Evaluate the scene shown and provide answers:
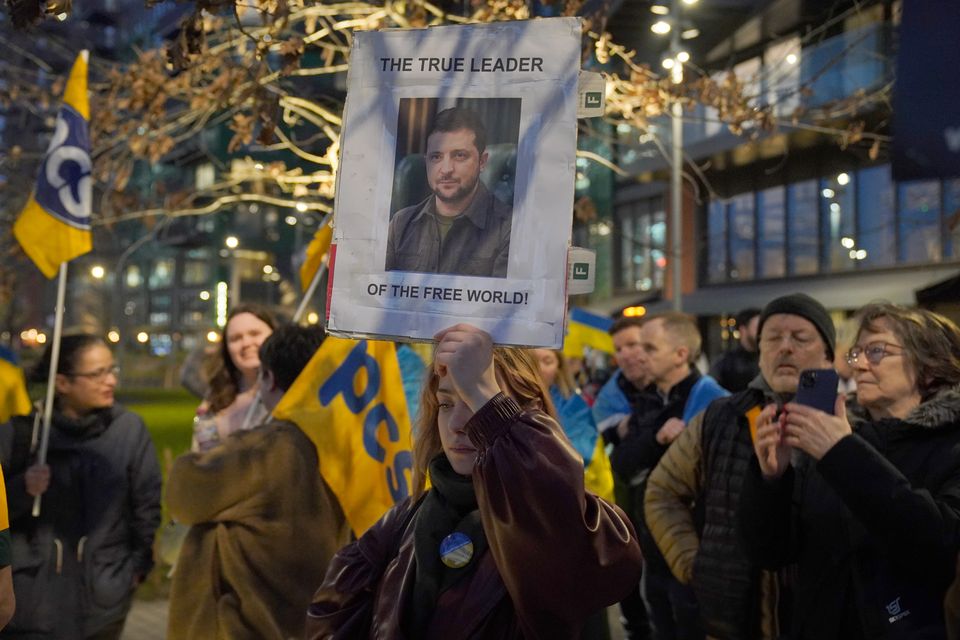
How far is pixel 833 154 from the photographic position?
70.5ft

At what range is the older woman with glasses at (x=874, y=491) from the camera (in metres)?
2.82

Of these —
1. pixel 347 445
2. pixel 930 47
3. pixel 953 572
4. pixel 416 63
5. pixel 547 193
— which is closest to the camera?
pixel 547 193

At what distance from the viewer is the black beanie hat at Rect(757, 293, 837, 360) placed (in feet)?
12.5

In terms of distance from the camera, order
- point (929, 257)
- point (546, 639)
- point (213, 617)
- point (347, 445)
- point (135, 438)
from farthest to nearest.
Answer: point (929, 257)
point (135, 438)
point (347, 445)
point (213, 617)
point (546, 639)

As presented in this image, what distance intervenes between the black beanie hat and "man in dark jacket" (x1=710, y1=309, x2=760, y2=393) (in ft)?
12.3

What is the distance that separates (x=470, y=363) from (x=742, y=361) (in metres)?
6.17

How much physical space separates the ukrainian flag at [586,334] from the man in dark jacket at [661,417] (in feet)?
8.80

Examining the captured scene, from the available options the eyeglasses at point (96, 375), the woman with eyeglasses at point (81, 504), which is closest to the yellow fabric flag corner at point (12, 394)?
the woman with eyeglasses at point (81, 504)

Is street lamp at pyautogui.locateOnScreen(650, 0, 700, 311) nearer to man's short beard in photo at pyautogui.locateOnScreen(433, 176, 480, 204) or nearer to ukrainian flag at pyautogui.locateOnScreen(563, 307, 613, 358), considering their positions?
ukrainian flag at pyautogui.locateOnScreen(563, 307, 613, 358)

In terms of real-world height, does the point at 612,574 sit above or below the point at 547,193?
below

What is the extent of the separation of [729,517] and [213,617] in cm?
200

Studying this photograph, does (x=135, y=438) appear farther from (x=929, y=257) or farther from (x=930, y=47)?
(x=929, y=257)

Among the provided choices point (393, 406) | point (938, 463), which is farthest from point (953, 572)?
point (393, 406)

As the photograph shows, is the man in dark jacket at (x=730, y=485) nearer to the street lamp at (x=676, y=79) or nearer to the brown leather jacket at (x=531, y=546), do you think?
the brown leather jacket at (x=531, y=546)
